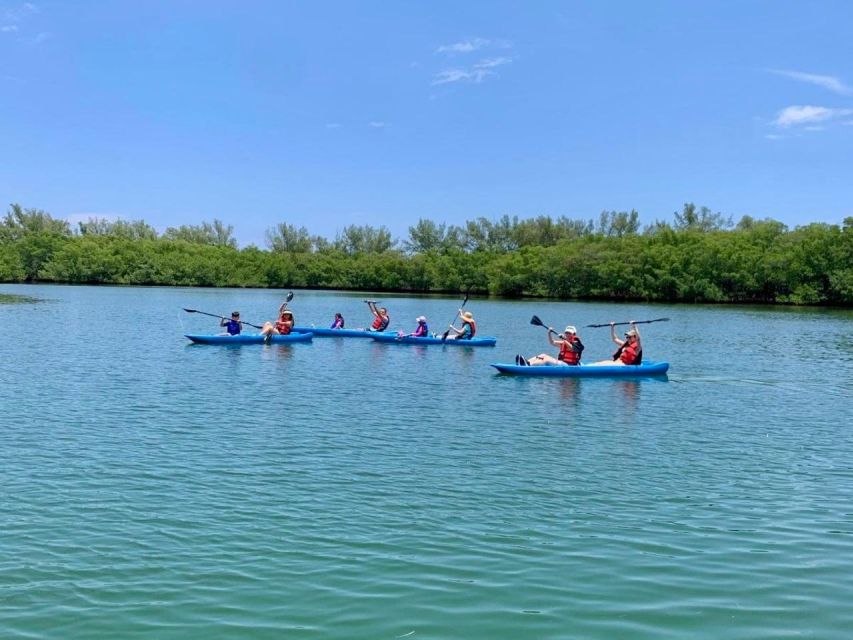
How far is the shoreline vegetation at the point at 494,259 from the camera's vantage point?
250 feet

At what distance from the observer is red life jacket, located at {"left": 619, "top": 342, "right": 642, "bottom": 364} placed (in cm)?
2156

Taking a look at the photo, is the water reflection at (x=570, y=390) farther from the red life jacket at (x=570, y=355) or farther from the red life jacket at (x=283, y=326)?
the red life jacket at (x=283, y=326)

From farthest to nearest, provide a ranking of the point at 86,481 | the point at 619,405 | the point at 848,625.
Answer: the point at 619,405 → the point at 86,481 → the point at 848,625

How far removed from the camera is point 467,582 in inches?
287

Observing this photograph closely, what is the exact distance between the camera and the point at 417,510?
930 centimetres

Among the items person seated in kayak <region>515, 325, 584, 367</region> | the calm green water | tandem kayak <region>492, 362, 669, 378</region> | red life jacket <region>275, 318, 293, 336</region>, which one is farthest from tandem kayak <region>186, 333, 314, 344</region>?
person seated in kayak <region>515, 325, 584, 367</region>

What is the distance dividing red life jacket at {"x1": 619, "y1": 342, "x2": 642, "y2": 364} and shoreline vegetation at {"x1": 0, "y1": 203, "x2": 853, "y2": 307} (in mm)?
56033

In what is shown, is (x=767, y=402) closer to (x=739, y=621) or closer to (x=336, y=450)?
(x=336, y=450)

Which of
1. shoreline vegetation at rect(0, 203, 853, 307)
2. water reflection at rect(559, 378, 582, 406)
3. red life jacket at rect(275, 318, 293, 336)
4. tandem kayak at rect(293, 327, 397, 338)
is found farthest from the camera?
shoreline vegetation at rect(0, 203, 853, 307)

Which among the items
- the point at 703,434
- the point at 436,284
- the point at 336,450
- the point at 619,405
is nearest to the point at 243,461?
the point at 336,450

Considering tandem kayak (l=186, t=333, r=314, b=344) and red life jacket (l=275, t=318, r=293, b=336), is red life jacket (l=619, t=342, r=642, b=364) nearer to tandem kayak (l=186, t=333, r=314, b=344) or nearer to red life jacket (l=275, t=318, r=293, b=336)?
tandem kayak (l=186, t=333, r=314, b=344)

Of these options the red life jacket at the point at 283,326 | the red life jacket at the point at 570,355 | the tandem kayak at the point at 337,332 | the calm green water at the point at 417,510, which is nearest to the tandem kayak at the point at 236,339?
the red life jacket at the point at 283,326

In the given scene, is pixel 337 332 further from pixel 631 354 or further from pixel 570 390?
pixel 570 390

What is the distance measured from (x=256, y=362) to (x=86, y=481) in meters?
13.5
